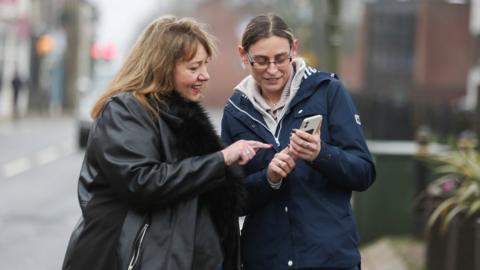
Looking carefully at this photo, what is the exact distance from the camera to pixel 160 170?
3.54 m

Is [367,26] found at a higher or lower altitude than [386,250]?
lower

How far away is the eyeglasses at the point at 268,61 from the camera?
3.93 metres

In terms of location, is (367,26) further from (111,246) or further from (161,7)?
(161,7)

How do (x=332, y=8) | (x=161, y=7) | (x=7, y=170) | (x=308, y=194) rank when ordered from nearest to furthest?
(x=308, y=194), (x=332, y=8), (x=7, y=170), (x=161, y=7)

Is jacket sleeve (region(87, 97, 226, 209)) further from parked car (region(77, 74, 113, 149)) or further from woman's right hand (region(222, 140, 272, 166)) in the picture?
parked car (region(77, 74, 113, 149))

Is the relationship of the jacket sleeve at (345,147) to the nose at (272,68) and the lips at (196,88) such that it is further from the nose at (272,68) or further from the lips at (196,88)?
the lips at (196,88)

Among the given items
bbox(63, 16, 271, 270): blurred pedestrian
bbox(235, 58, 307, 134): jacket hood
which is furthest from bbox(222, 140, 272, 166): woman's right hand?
bbox(235, 58, 307, 134): jacket hood

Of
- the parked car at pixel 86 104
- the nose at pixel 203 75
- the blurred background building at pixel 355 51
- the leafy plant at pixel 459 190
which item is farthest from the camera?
the parked car at pixel 86 104

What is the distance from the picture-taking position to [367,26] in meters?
37.3

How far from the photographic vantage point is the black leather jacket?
353cm

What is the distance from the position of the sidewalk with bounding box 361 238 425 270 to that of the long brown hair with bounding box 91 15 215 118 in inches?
202

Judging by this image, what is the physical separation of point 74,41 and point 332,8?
49.0 metres

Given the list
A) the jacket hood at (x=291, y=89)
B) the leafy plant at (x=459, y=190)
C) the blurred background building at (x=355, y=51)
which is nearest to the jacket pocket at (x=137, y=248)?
the jacket hood at (x=291, y=89)

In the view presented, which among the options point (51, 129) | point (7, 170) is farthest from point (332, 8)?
point (51, 129)
